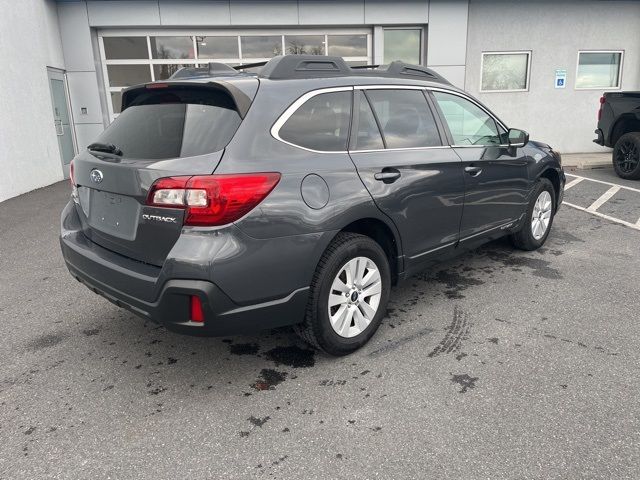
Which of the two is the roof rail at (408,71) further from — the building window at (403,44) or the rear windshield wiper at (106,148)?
the building window at (403,44)

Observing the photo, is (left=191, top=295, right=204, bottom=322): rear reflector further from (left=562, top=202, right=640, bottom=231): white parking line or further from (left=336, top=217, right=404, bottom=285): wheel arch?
(left=562, top=202, right=640, bottom=231): white parking line

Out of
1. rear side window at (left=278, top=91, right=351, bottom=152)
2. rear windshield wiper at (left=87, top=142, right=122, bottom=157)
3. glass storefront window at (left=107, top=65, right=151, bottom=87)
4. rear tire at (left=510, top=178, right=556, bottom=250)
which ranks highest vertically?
glass storefront window at (left=107, top=65, right=151, bottom=87)

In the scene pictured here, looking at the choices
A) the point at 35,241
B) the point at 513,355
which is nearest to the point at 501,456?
the point at 513,355

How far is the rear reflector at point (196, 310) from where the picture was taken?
8.01 feet

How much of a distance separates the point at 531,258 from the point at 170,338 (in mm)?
3614

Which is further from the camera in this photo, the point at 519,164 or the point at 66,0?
the point at 66,0

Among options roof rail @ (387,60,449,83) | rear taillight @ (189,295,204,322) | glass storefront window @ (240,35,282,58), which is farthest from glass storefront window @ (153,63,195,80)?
rear taillight @ (189,295,204,322)

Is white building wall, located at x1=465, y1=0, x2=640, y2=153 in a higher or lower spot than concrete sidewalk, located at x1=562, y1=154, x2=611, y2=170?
higher

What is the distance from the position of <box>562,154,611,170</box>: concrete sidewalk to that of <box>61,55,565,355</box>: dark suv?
911 centimetres

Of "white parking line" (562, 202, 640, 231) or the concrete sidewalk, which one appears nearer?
"white parking line" (562, 202, 640, 231)

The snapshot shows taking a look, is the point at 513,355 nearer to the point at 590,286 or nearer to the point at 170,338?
the point at 590,286

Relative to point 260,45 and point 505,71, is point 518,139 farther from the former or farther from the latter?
point 505,71

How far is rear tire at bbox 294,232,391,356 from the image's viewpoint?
114 inches

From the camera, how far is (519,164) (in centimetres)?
457
